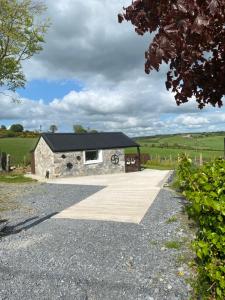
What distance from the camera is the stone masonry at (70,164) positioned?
29125 millimetres

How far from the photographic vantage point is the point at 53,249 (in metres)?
8.42

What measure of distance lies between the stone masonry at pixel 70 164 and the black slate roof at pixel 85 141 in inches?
19.1

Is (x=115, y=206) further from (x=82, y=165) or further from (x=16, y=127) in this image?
(x=16, y=127)

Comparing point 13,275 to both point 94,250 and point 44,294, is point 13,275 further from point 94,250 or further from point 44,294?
point 94,250

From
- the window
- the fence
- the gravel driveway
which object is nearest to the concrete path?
the gravel driveway

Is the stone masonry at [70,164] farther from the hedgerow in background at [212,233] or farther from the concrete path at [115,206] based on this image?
the hedgerow in background at [212,233]

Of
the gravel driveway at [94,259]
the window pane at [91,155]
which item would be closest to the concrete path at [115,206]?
the gravel driveway at [94,259]

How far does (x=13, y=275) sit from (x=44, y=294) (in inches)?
45.1

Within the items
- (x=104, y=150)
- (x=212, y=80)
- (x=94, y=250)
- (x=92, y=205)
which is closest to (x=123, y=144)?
(x=104, y=150)

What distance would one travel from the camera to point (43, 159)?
102 ft

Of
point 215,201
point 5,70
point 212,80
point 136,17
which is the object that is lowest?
point 215,201

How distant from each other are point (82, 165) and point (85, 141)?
2758mm

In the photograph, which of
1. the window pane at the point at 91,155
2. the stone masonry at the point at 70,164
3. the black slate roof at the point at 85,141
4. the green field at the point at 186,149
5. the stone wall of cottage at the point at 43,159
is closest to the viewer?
the stone masonry at the point at 70,164

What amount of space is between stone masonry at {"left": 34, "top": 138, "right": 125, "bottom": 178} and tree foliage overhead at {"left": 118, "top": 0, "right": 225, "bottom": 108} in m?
26.2
